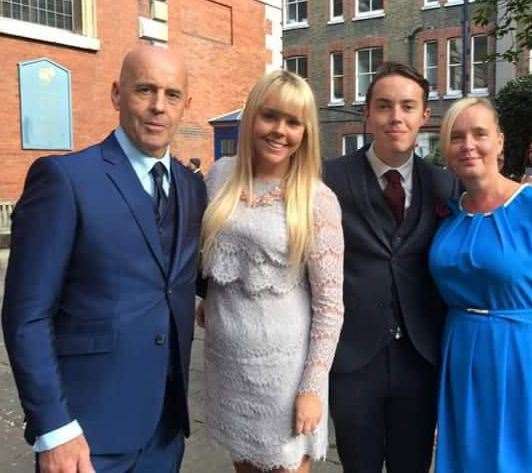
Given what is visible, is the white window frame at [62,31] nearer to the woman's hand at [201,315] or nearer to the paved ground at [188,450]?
the paved ground at [188,450]

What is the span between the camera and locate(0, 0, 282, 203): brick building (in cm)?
1284

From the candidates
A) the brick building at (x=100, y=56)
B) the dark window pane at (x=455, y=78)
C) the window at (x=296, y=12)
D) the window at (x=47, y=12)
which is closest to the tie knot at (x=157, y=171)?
the brick building at (x=100, y=56)

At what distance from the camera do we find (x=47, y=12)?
1345 cm

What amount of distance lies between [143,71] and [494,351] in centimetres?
155

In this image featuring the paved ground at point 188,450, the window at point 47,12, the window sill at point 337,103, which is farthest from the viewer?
the window sill at point 337,103

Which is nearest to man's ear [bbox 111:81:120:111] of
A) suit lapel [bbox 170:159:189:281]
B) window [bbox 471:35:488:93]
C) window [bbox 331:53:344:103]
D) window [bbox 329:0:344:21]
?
suit lapel [bbox 170:159:189:281]

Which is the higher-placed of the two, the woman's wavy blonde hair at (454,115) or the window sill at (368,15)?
the window sill at (368,15)

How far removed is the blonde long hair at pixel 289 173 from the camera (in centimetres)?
202

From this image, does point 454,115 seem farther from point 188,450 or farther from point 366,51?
point 366,51

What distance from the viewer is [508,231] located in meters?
2.22

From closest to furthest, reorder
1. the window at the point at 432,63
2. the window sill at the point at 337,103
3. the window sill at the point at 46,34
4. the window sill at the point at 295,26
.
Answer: the window sill at the point at 46,34 < the window at the point at 432,63 < the window sill at the point at 337,103 < the window sill at the point at 295,26

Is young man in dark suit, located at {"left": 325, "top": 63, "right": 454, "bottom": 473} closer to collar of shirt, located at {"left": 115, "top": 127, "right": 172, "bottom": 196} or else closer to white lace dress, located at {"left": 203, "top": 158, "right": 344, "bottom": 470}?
white lace dress, located at {"left": 203, "top": 158, "right": 344, "bottom": 470}

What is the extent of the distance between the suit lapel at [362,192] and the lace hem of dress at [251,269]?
1.30ft

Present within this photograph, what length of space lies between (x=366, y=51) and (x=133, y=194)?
26931 mm
